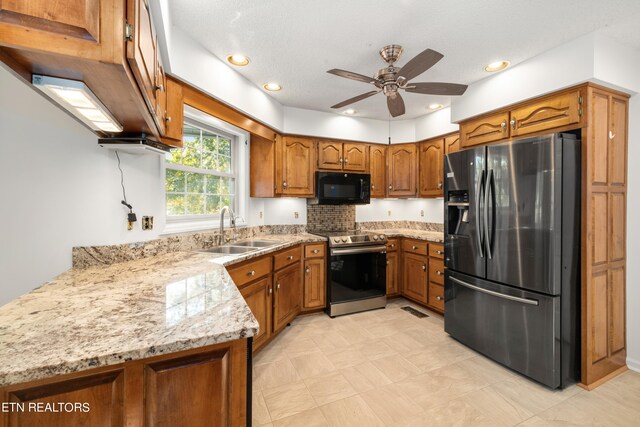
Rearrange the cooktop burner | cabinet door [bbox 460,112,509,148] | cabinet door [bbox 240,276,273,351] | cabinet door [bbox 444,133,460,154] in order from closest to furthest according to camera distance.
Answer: cabinet door [bbox 240,276,273,351] → cabinet door [bbox 460,112,509,148] → the cooktop burner → cabinet door [bbox 444,133,460,154]

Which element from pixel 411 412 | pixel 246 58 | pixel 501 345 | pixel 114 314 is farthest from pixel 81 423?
pixel 501 345

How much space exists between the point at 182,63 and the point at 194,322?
184 centimetres

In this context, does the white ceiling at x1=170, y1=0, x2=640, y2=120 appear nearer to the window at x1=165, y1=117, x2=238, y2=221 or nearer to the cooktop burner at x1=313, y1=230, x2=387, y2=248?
the window at x1=165, y1=117, x2=238, y2=221

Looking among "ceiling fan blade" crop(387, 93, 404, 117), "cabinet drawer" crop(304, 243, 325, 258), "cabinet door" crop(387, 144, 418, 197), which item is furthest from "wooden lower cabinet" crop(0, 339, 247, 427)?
"cabinet door" crop(387, 144, 418, 197)

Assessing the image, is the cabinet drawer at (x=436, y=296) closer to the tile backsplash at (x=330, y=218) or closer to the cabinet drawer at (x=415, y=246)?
the cabinet drawer at (x=415, y=246)

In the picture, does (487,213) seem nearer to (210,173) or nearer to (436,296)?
(436,296)

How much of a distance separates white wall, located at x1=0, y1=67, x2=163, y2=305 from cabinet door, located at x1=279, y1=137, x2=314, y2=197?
180 cm

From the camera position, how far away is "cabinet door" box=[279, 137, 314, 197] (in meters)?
3.44

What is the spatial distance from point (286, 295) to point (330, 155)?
1919 mm

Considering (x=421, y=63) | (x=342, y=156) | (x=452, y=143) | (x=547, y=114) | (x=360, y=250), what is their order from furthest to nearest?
(x=342, y=156) < (x=452, y=143) < (x=360, y=250) < (x=547, y=114) < (x=421, y=63)

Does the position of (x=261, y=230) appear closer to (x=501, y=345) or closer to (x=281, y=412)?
(x=281, y=412)

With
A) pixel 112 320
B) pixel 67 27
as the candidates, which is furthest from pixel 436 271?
pixel 67 27

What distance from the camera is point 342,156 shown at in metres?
3.77

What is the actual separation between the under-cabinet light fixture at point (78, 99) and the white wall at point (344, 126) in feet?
7.59
